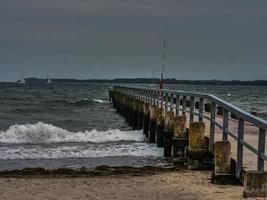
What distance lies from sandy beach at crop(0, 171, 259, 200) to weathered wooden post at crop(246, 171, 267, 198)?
0.44 meters

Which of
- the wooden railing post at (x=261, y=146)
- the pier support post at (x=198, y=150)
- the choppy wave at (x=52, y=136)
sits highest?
the wooden railing post at (x=261, y=146)

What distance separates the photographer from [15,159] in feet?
58.7

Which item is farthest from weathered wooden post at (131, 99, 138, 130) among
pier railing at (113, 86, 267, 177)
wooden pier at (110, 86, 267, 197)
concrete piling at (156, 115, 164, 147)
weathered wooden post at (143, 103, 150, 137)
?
concrete piling at (156, 115, 164, 147)

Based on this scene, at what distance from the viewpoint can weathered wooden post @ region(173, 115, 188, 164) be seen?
15.1 meters

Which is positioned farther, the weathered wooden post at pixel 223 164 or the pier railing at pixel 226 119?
the weathered wooden post at pixel 223 164

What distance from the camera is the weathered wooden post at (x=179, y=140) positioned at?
15075 millimetres

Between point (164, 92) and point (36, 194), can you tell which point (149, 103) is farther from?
point (36, 194)

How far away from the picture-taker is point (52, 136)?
26094 mm

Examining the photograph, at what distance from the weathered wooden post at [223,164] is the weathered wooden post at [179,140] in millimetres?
4303

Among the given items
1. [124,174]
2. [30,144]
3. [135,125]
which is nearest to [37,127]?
[30,144]

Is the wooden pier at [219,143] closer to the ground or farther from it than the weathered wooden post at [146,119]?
farther from it

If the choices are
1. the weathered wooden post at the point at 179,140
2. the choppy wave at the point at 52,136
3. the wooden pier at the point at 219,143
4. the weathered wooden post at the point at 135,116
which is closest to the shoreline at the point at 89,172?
the wooden pier at the point at 219,143

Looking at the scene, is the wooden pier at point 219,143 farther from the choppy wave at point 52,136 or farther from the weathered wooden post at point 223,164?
the choppy wave at point 52,136

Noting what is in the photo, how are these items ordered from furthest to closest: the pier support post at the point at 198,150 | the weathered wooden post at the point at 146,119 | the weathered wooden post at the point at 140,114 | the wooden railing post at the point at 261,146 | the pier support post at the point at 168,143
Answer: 1. the weathered wooden post at the point at 140,114
2. the weathered wooden post at the point at 146,119
3. the pier support post at the point at 168,143
4. the pier support post at the point at 198,150
5. the wooden railing post at the point at 261,146
